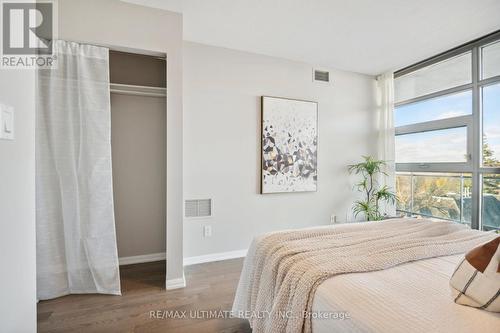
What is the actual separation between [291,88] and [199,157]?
5.31 feet

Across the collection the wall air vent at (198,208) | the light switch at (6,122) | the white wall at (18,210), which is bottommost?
the wall air vent at (198,208)

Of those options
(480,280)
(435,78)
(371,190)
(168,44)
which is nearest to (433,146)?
(435,78)

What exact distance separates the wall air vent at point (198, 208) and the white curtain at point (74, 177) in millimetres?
849

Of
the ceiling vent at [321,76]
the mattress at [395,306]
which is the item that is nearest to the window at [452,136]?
the ceiling vent at [321,76]

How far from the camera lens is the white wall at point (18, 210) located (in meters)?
0.80

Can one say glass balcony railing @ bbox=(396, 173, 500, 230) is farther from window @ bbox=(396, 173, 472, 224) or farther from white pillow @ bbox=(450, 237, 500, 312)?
white pillow @ bbox=(450, 237, 500, 312)

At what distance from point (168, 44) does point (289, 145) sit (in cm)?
188

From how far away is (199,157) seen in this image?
293cm

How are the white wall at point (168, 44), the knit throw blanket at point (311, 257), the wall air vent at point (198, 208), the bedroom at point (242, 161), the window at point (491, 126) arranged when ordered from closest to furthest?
the bedroom at point (242, 161) < the knit throw blanket at point (311, 257) < the white wall at point (168, 44) < the window at point (491, 126) < the wall air vent at point (198, 208)

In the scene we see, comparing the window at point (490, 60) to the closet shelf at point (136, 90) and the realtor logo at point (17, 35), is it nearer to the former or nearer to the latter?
the closet shelf at point (136, 90)

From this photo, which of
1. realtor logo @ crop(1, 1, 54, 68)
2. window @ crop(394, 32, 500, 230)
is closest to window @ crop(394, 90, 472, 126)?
window @ crop(394, 32, 500, 230)

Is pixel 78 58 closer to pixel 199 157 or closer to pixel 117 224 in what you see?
pixel 199 157

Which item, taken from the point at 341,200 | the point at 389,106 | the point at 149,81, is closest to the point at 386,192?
the point at 341,200

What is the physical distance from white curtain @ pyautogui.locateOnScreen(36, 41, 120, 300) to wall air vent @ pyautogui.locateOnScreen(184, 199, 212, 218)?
2.79ft
